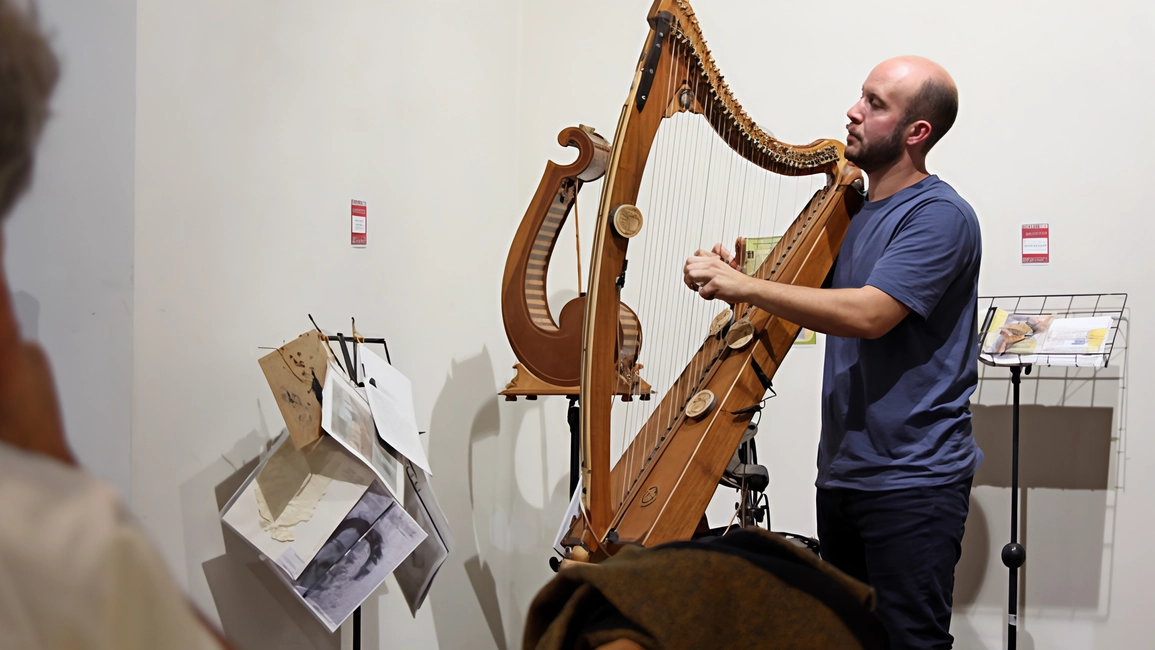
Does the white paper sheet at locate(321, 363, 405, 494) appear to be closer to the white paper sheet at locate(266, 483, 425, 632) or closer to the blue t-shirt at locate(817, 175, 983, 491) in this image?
the white paper sheet at locate(266, 483, 425, 632)

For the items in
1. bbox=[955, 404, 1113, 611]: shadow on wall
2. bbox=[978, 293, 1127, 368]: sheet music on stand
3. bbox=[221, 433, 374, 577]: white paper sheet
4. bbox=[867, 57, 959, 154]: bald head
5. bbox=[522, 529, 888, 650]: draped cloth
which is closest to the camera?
bbox=[522, 529, 888, 650]: draped cloth

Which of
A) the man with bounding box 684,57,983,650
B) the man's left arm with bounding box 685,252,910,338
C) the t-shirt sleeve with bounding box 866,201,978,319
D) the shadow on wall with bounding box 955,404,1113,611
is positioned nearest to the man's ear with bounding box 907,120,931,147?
the man with bounding box 684,57,983,650

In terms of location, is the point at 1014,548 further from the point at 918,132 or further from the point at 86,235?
the point at 86,235

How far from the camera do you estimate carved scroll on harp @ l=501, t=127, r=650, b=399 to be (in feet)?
6.86

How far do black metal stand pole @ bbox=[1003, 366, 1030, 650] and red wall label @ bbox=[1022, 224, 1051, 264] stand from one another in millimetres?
339

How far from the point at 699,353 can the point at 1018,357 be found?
929 millimetres

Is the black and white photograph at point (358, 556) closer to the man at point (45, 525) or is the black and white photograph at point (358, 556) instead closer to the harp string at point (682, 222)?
the harp string at point (682, 222)

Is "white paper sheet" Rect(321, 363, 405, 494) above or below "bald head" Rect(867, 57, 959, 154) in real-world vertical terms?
below

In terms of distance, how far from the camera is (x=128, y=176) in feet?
1.65

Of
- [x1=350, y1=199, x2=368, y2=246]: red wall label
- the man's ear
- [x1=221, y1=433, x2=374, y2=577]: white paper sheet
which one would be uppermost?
the man's ear

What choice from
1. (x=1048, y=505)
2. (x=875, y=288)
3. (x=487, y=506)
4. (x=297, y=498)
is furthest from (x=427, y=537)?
(x=1048, y=505)

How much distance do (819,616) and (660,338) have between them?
2034mm

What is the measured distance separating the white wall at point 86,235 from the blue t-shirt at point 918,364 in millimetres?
1274

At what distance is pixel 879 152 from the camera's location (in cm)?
171
